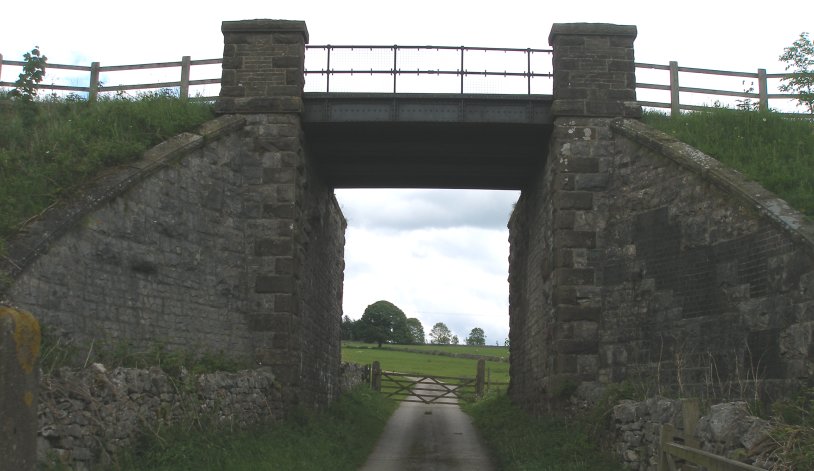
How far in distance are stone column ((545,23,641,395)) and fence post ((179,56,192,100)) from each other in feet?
25.5

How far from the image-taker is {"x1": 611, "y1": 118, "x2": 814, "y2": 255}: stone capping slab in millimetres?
10000

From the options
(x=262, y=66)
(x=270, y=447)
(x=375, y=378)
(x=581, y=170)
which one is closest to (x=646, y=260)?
(x=581, y=170)

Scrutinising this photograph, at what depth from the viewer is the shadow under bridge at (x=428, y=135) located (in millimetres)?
15180

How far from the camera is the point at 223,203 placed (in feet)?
46.2

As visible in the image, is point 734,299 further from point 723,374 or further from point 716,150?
point 716,150

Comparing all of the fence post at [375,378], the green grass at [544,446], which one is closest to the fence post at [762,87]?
the green grass at [544,446]

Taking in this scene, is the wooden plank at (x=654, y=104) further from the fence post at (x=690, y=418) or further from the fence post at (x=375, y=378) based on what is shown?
the fence post at (x=375, y=378)

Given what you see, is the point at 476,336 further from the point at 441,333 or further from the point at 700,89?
the point at 700,89

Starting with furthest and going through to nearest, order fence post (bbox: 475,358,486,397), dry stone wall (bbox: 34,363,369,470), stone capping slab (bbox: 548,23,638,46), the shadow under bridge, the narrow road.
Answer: fence post (bbox: 475,358,486,397)
the shadow under bridge
stone capping slab (bbox: 548,23,638,46)
the narrow road
dry stone wall (bbox: 34,363,369,470)

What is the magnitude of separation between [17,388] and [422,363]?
49.4 metres

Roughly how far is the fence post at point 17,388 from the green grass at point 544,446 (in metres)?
8.26

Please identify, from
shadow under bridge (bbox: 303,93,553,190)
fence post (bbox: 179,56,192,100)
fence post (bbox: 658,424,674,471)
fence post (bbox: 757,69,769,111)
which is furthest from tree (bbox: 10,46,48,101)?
fence post (bbox: 757,69,769,111)

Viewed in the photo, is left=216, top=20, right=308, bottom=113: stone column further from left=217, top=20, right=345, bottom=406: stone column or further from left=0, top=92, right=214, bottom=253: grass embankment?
left=0, top=92, right=214, bottom=253: grass embankment

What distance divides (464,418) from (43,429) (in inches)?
717
